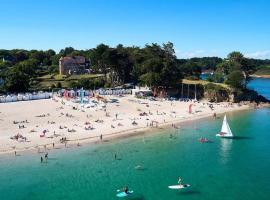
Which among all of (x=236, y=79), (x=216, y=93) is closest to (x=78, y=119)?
(x=216, y=93)

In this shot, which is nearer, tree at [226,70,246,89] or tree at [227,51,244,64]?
tree at [226,70,246,89]

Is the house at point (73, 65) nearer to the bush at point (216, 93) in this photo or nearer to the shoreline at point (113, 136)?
the bush at point (216, 93)

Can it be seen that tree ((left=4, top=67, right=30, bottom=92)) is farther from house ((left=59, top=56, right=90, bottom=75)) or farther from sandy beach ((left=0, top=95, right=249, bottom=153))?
house ((left=59, top=56, right=90, bottom=75))

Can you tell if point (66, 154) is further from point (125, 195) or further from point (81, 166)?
point (125, 195)

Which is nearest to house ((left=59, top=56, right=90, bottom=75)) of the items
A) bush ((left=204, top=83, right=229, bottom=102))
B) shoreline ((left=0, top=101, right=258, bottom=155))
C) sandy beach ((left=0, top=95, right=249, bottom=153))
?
sandy beach ((left=0, top=95, right=249, bottom=153))

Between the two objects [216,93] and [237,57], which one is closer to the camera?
[216,93]

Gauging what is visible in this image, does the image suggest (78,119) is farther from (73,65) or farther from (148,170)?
(73,65)
